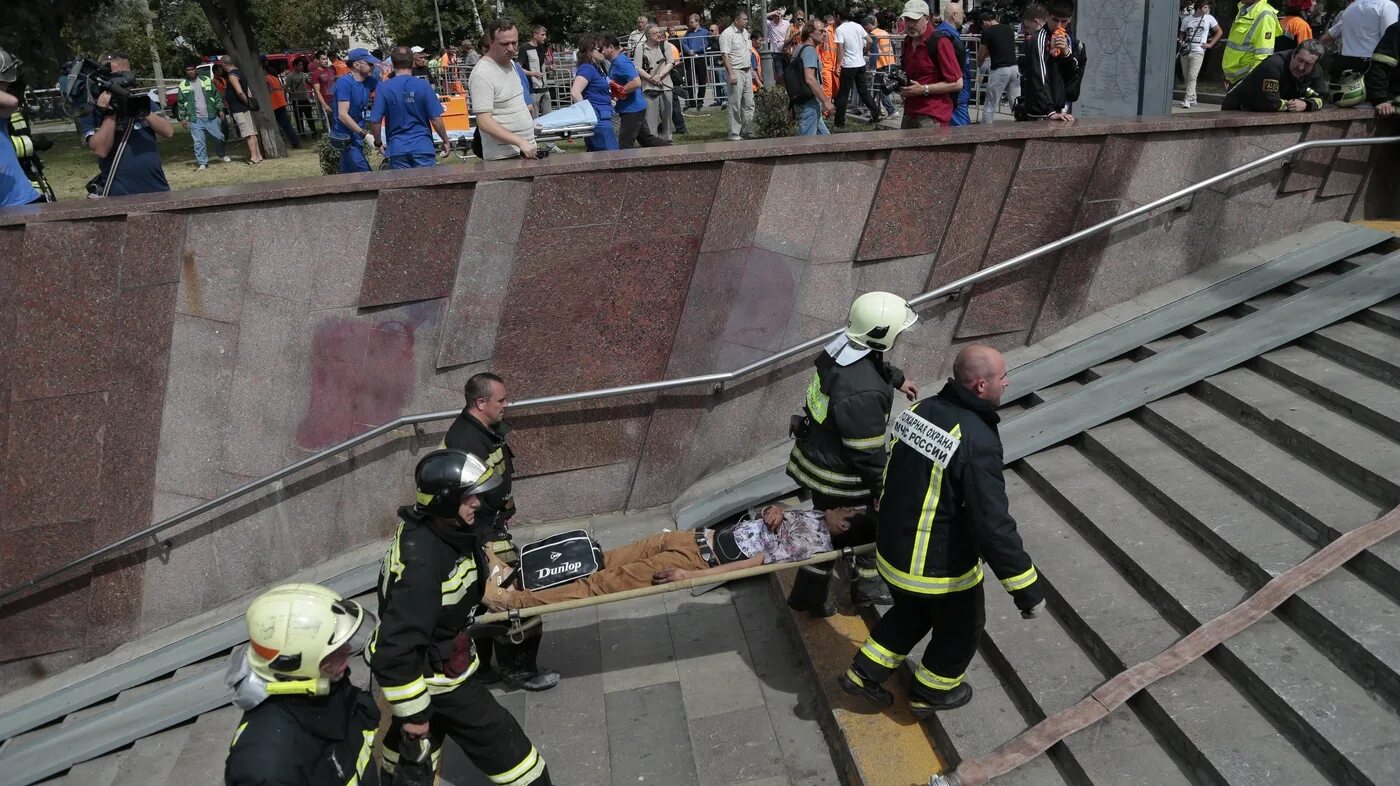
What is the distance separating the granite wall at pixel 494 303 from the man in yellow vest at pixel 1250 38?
1431 mm

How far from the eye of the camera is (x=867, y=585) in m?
5.68

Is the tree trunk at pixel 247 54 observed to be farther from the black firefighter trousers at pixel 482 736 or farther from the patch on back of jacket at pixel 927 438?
the patch on back of jacket at pixel 927 438

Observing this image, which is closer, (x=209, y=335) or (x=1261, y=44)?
(x=209, y=335)

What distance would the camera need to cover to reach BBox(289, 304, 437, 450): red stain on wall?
22.5 ft

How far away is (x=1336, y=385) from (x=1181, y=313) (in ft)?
4.83

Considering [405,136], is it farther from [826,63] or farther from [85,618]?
[826,63]

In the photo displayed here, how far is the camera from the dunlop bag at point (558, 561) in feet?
17.7

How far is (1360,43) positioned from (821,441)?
6.17m

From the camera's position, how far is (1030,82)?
27.4 feet

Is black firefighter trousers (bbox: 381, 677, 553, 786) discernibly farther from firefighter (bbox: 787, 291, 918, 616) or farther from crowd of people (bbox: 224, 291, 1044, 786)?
firefighter (bbox: 787, 291, 918, 616)

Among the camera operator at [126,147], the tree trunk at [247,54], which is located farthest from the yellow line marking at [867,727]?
the tree trunk at [247,54]

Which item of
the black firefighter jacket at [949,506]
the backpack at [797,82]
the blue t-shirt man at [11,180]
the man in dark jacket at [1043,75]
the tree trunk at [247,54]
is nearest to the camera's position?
the black firefighter jacket at [949,506]

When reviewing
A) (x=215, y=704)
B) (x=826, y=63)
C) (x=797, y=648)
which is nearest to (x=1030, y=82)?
(x=797, y=648)

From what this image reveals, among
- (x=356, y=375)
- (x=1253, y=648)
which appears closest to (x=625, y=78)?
(x=356, y=375)
